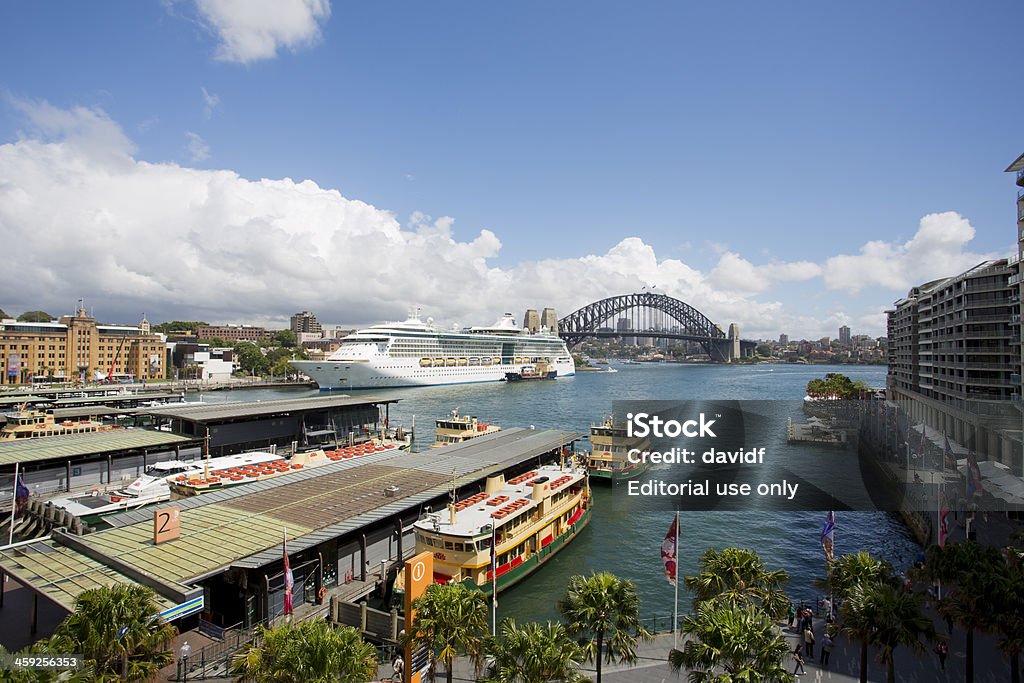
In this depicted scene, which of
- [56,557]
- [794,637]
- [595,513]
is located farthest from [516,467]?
[56,557]

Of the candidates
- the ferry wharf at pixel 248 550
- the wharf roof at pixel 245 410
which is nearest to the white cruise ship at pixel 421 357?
the wharf roof at pixel 245 410

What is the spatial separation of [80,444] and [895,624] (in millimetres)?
41686

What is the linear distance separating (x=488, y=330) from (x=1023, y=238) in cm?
11992

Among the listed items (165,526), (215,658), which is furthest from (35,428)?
(215,658)

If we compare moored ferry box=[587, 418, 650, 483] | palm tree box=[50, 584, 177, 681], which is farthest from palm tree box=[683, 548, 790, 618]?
moored ferry box=[587, 418, 650, 483]

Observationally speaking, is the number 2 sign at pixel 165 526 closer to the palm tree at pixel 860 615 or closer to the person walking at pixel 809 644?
the palm tree at pixel 860 615

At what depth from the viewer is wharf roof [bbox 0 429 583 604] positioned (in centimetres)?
1653

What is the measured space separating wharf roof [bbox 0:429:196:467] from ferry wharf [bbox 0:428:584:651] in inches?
606

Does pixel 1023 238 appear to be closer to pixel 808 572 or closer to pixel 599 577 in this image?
pixel 808 572

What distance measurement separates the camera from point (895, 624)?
12.3 meters

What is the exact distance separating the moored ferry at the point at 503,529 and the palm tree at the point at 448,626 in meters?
6.28

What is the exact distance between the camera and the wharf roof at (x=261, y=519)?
16531mm

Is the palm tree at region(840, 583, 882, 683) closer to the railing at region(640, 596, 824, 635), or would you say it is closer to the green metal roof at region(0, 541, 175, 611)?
the railing at region(640, 596, 824, 635)

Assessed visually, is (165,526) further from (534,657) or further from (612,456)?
(612,456)
